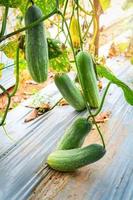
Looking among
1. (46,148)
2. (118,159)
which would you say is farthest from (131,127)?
(46,148)

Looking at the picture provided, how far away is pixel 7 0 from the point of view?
1180mm

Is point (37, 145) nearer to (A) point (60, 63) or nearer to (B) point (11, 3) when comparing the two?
(A) point (60, 63)

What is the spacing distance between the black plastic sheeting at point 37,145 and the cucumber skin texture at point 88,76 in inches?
7.0

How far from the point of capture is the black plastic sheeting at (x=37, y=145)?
1.69 metres

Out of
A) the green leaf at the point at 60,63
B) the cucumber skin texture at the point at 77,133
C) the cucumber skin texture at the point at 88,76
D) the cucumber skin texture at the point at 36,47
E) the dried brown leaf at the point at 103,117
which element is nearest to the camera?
the cucumber skin texture at the point at 36,47

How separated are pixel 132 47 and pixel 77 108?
56.2 inches

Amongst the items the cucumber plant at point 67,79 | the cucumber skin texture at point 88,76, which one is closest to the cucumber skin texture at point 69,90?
the cucumber plant at point 67,79

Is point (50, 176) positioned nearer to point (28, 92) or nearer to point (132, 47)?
point (28, 92)

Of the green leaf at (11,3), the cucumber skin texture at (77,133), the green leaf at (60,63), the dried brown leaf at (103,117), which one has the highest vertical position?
the green leaf at (11,3)

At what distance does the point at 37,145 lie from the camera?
2.10 meters

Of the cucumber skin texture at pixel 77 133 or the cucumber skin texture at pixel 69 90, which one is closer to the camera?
the cucumber skin texture at pixel 77 133

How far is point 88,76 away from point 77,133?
54 cm

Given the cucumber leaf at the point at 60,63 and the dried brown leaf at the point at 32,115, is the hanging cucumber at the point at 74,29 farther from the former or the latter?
the dried brown leaf at the point at 32,115

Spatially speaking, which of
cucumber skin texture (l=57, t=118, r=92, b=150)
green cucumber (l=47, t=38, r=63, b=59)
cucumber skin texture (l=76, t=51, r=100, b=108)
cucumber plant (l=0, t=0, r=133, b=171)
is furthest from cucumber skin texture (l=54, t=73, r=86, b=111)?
green cucumber (l=47, t=38, r=63, b=59)
